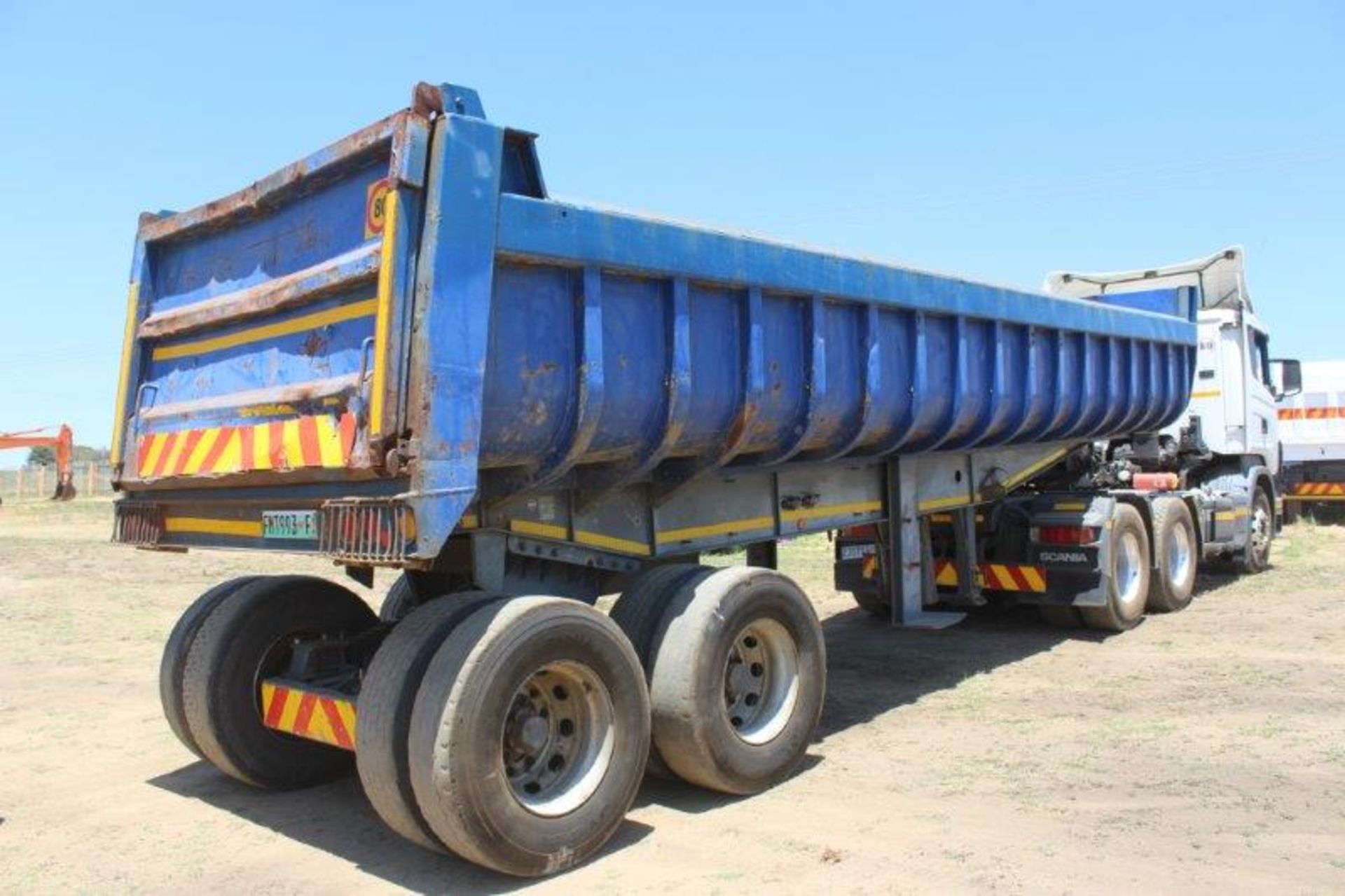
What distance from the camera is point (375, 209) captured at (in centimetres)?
452

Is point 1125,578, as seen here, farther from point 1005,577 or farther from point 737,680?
point 737,680

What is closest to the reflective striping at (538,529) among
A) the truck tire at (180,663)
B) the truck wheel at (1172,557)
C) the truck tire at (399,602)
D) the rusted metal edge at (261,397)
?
the rusted metal edge at (261,397)

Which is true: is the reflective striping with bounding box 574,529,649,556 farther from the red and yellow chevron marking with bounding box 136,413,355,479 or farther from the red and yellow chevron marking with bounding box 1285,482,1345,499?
the red and yellow chevron marking with bounding box 1285,482,1345,499

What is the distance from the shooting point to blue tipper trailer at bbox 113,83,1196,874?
422 centimetres

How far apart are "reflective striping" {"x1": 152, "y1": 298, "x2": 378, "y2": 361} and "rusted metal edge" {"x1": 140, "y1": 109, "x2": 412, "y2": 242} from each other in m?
0.58

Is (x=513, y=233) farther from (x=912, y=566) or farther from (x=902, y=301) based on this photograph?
(x=912, y=566)

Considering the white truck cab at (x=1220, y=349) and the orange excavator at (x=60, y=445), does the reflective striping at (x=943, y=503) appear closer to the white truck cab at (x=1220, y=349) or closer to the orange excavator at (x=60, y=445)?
the white truck cab at (x=1220, y=349)

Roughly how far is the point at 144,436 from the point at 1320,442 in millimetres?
21640

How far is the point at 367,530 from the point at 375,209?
4.37 feet

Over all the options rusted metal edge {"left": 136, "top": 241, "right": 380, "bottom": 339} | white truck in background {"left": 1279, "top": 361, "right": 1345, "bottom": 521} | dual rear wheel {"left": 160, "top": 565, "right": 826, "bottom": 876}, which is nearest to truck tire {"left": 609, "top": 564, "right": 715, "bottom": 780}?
dual rear wheel {"left": 160, "top": 565, "right": 826, "bottom": 876}

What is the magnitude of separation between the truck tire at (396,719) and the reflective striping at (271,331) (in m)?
1.30

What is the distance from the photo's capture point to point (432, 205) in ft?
13.9

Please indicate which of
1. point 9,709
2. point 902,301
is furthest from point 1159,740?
point 9,709

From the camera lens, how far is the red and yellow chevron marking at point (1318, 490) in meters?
21.0
